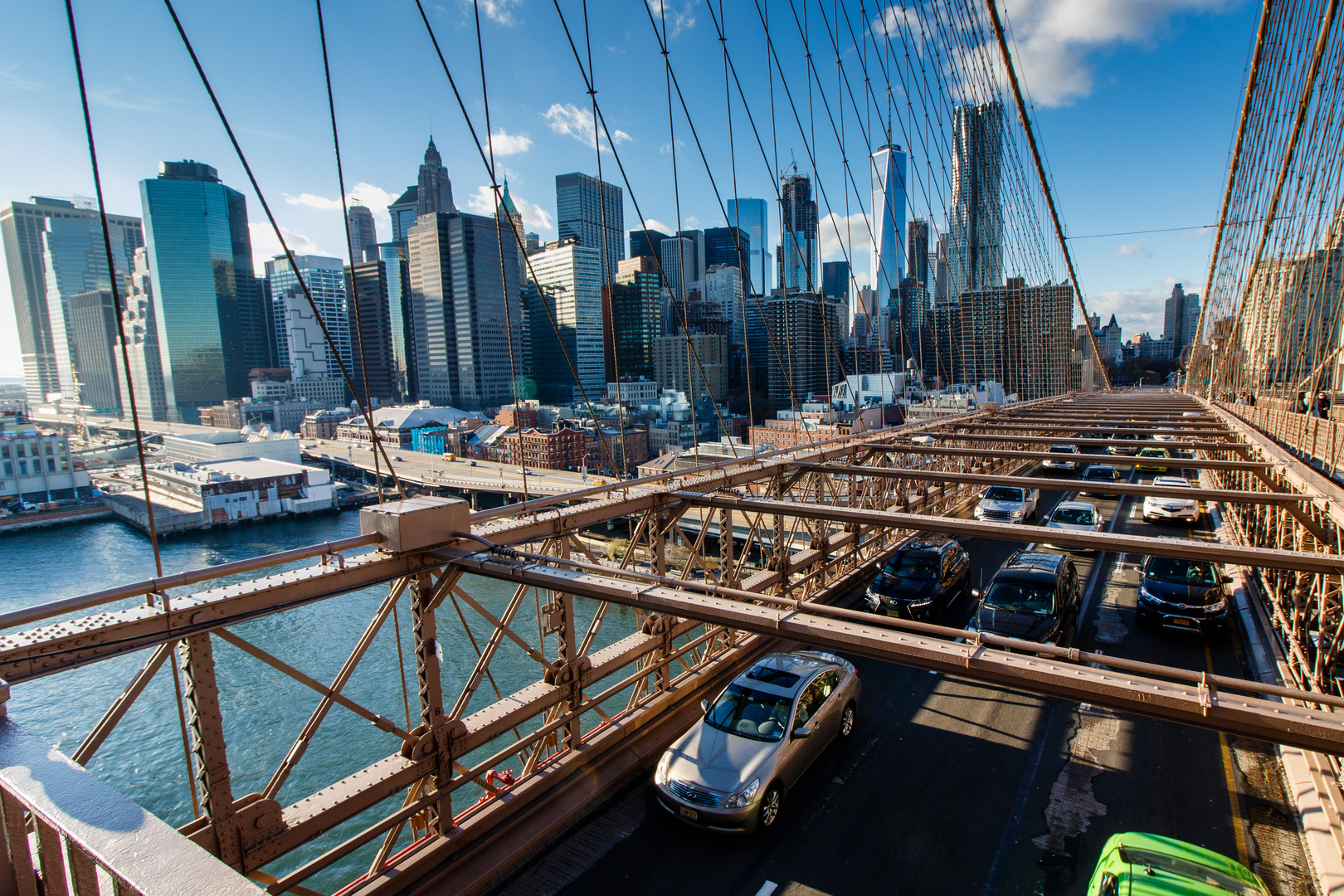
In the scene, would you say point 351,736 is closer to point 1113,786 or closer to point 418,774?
point 418,774

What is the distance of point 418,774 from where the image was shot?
5648 millimetres

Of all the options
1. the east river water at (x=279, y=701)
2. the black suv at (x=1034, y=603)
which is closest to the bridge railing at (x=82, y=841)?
the black suv at (x=1034, y=603)

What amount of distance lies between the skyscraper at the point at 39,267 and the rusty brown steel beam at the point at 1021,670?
188896 mm

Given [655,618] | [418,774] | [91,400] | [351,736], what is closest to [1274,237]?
[655,618]

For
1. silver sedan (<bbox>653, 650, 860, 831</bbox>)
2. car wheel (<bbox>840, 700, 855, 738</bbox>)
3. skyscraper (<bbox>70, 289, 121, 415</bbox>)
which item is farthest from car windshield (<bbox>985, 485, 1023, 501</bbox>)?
skyscraper (<bbox>70, 289, 121, 415</bbox>)

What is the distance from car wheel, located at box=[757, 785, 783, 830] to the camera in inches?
254

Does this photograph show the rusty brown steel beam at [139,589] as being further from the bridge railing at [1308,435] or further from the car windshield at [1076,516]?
the car windshield at [1076,516]

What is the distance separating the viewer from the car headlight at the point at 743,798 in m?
6.29

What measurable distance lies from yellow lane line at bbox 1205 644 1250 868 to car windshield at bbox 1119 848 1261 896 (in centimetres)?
131

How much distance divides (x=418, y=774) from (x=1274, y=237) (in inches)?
1163

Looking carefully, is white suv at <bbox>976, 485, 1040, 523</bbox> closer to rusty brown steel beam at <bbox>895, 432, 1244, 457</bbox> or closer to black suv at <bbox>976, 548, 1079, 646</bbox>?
rusty brown steel beam at <bbox>895, 432, 1244, 457</bbox>

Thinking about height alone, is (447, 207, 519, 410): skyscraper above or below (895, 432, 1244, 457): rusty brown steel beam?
Answer: above

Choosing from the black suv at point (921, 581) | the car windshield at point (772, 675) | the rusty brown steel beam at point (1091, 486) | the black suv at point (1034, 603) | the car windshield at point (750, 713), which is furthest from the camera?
the black suv at point (921, 581)

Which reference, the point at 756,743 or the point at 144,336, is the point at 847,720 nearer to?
the point at 756,743
